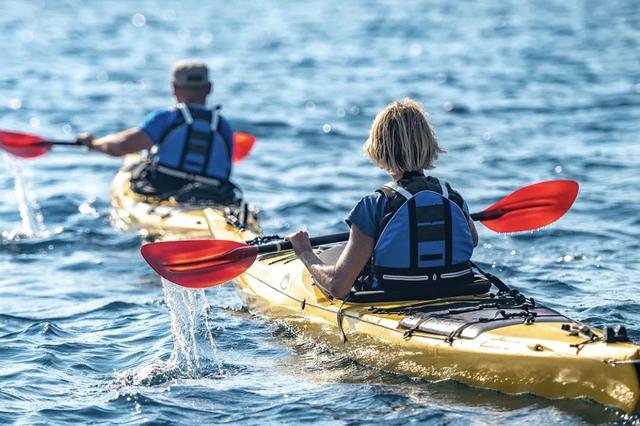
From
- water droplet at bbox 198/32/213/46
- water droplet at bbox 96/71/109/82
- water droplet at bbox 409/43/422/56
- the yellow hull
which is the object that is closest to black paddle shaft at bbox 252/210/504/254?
the yellow hull

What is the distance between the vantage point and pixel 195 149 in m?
9.59

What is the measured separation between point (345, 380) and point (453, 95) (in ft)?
40.1

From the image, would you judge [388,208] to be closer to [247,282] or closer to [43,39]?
[247,282]

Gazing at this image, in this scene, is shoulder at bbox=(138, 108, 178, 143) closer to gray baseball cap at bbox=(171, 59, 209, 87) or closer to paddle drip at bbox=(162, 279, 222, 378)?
gray baseball cap at bbox=(171, 59, 209, 87)

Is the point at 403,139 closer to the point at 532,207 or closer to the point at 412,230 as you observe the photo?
the point at 412,230

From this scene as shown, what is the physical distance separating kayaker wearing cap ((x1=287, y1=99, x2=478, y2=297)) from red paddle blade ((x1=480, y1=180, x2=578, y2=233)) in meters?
1.15

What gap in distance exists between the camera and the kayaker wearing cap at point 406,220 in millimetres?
5898

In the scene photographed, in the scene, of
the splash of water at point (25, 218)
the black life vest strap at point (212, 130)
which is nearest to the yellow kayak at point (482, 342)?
the black life vest strap at point (212, 130)

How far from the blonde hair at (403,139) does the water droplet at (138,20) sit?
2426 cm

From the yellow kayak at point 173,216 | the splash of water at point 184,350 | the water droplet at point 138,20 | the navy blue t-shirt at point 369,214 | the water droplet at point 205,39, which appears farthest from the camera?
the water droplet at point 138,20

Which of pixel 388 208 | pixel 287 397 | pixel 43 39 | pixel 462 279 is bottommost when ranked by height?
pixel 287 397

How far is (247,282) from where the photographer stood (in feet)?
25.4

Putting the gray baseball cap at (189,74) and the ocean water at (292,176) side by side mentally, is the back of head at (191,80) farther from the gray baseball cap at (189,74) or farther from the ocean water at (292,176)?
the ocean water at (292,176)

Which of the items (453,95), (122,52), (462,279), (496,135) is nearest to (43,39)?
(122,52)
